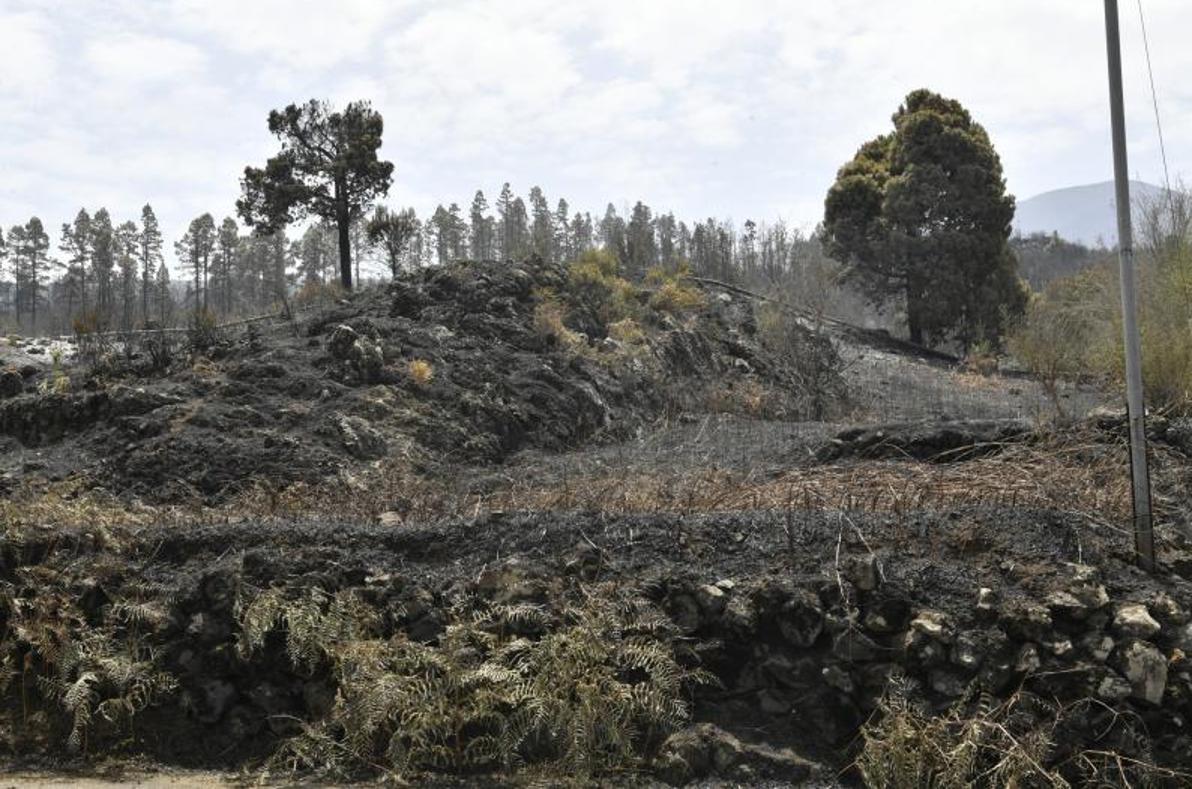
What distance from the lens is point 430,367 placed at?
13.3 meters

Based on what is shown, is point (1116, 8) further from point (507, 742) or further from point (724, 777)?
point (507, 742)

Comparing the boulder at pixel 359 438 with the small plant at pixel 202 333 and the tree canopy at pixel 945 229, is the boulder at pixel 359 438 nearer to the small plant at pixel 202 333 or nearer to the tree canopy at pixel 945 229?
the small plant at pixel 202 333

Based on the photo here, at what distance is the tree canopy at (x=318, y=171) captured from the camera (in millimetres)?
25516

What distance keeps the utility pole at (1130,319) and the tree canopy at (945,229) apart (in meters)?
22.2

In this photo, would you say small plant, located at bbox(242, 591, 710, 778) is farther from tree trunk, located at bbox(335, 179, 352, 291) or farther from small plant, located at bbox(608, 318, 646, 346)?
tree trunk, located at bbox(335, 179, 352, 291)

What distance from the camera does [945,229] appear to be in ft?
90.3

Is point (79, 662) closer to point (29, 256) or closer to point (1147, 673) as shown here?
point (1147, 673)

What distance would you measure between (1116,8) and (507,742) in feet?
17.0

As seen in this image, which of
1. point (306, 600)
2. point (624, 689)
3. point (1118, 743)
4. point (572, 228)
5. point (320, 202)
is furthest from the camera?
point (572, 228)

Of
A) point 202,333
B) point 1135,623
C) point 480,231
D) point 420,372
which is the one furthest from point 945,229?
point 480,231

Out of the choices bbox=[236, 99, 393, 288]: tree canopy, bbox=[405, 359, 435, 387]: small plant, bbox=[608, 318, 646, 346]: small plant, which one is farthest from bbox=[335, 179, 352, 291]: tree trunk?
bbox=[405, 359, 435, 387]: small plant

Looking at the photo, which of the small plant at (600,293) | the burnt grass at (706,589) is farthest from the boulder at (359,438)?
the small plant at (600,293)

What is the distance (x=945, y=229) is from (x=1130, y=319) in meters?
23.9

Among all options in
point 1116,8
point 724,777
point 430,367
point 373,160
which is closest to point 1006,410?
point 430,367
